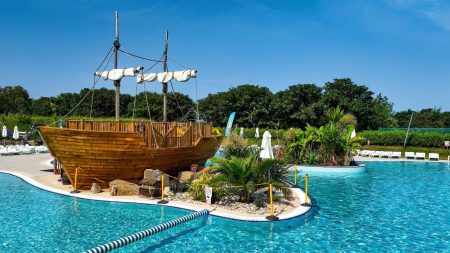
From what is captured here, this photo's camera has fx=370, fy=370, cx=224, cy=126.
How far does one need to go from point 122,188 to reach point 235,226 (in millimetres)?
5060

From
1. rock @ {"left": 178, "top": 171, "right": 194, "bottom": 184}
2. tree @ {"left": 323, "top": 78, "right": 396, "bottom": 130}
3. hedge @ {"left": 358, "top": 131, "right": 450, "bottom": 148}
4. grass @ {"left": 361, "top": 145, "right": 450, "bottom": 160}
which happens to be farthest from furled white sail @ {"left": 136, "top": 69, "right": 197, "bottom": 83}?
tree @ {"left": 323, "top": 78, "right": 396, "bottom": 130}

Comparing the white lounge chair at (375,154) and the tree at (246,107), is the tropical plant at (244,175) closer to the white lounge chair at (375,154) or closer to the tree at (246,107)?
the white lounge chair at (375,154)

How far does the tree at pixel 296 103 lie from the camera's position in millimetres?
47644

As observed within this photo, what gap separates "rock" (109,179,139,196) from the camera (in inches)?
509

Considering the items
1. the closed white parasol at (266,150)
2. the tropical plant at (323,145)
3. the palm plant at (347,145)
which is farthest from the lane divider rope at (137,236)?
the palm plant at (347,145)

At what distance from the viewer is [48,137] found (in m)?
12.4

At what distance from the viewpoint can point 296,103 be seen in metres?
49.2

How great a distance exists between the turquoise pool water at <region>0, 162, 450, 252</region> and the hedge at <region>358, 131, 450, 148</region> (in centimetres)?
2274

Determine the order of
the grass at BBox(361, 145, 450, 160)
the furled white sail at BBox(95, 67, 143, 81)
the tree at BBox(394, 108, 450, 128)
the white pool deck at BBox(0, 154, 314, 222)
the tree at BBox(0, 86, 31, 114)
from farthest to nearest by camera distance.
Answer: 1. the tree at BBox(394, 108, 450, 128)
2. the tree at BBox(0, 86, 31, 114)
3. the grass at BBox(361, 145, 450, 160)
4. the furled white sail at BBox(95, 67, 143, 81)
5. the white pool deck at BBox(0, 154, 314, 222)

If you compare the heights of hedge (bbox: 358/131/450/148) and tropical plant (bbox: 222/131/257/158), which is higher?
hedge (bbox: 358/131/450/148)

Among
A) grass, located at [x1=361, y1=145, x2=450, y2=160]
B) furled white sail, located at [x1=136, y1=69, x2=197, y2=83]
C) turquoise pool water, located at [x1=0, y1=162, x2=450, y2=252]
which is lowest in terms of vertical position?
turquoise pool water, located at [x1=0, y1=162, x2=450, y2=252]

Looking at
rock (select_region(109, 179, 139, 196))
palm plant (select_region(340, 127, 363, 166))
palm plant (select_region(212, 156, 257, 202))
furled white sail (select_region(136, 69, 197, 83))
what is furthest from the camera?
palm plant (select_region(340, 127, 363, 166))

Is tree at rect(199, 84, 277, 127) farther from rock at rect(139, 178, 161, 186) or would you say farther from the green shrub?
rock at rect(139, 178, 161, 186)

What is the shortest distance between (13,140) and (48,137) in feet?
78.4
